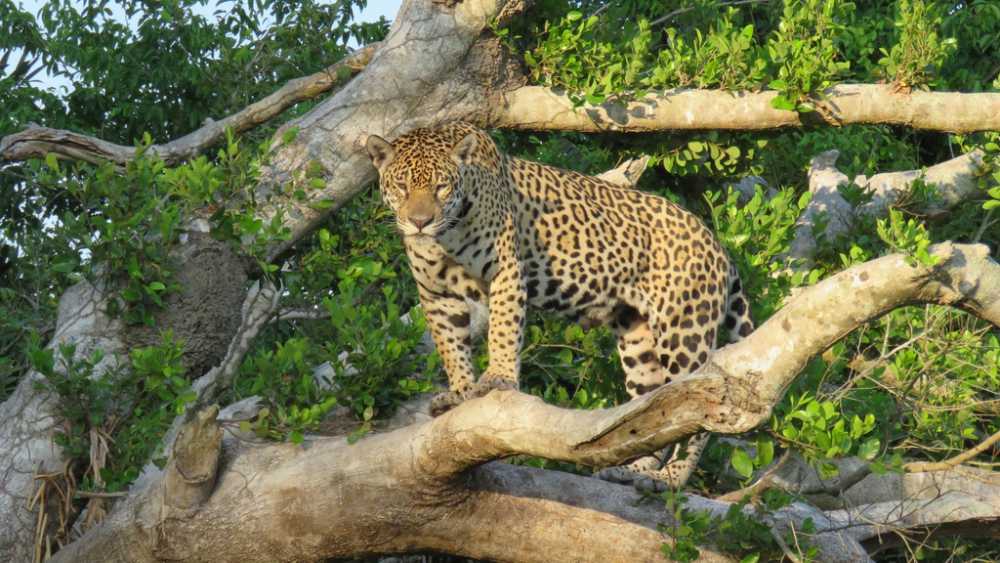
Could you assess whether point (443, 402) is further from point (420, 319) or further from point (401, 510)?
point (401, 510)

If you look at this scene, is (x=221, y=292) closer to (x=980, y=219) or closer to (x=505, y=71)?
(x=505, y=71)

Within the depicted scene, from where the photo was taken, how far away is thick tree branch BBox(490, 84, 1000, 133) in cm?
1061

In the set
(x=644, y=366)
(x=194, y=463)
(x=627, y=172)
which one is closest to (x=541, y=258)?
Answer: (x=644, y=366)

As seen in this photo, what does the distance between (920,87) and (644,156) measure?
6.50 ft

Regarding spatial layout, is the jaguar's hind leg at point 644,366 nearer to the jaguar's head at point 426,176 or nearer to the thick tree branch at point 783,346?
the jaguar's head at point 426,176

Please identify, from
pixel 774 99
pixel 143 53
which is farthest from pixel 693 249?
pixel 143 53

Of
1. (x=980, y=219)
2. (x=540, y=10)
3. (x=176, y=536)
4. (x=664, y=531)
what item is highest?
(x=540, y=10)

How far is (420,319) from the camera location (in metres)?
8.61

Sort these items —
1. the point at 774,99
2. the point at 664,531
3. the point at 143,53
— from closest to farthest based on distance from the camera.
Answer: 1. the point at 664,531
2. the point at 774,99
3. the point at 143,53

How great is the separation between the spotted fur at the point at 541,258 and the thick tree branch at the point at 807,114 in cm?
123

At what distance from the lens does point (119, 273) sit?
30.6 ft

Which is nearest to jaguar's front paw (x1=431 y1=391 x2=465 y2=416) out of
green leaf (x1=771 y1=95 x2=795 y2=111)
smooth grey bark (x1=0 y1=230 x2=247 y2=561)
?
smooth grey bark (x1=0 y1=230 x2=247 y2=561)

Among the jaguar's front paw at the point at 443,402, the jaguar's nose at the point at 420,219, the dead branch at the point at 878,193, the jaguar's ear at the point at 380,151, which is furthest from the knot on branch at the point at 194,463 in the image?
the dead branch at the point at 878,193

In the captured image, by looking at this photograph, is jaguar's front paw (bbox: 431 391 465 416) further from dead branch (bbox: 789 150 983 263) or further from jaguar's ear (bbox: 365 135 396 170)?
dead branch (bbox: 789 150 983 263)
